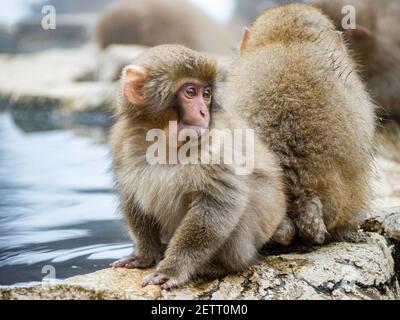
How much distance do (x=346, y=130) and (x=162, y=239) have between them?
1121 millimetres

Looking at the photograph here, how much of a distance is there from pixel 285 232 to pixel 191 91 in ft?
3.16

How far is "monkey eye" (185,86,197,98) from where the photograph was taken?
326cm

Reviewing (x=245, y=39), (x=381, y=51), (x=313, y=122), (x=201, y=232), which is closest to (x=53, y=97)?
(x=381, y=51)

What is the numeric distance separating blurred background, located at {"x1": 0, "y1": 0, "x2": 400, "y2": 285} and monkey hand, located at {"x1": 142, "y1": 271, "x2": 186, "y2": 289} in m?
0.71

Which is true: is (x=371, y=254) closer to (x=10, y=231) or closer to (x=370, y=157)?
(x=370, y=157)

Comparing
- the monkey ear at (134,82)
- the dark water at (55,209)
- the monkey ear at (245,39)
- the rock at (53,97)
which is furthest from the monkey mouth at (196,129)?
the rock at (53,97)

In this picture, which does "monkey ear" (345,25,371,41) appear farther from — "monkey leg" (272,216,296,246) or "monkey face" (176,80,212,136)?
"monkey face" (176,80,212,136)

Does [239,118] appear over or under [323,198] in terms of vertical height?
over

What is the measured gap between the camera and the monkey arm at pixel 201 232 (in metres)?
3.24

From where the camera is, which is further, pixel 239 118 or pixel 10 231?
pixel 10 231

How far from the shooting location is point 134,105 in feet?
11.2

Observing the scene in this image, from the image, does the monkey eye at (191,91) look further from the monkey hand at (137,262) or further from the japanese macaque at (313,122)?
the monkey hand at (137,262)

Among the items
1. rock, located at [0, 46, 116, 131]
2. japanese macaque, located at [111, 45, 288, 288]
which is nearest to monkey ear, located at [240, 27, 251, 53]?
japanese macaque, located at [111, 45, 288, 288]
